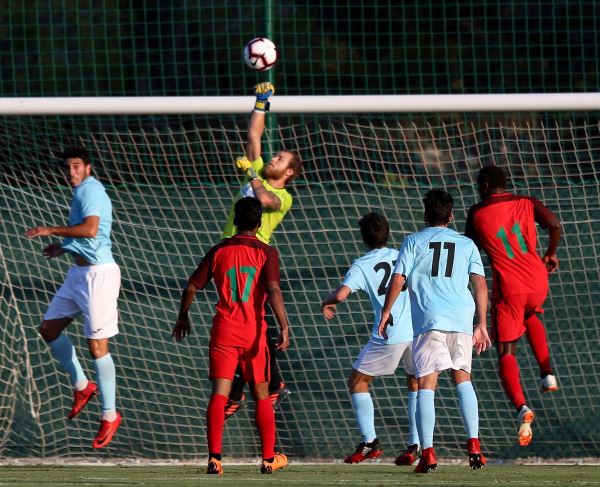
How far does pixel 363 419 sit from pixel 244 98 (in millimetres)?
2248

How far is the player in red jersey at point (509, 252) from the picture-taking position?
902cm

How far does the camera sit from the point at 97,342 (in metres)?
9.14

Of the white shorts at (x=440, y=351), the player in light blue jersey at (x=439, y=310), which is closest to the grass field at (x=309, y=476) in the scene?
the player in light blue jersey at (x=439, y=310)

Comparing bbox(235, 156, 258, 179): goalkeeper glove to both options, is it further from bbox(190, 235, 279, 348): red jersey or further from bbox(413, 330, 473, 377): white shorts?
bbox(413, 330, 473, 377): white shorts

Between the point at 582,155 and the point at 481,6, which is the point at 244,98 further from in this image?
the point at 481,6

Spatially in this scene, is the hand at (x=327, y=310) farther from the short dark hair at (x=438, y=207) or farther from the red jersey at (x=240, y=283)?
the short dark hair at (x=438, y=207)

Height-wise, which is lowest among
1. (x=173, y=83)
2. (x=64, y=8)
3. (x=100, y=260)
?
(x=100, y=260)

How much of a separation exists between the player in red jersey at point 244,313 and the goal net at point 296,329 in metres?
2.45

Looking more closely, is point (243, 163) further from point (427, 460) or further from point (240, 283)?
point (427, 460)

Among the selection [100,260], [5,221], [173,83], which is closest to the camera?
[100,260]

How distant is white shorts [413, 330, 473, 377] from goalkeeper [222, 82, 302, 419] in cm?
125

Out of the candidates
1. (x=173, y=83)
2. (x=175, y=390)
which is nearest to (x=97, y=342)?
(x=175, y=390)

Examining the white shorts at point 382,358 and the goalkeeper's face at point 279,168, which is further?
the goalkeeper's face at point 279,168

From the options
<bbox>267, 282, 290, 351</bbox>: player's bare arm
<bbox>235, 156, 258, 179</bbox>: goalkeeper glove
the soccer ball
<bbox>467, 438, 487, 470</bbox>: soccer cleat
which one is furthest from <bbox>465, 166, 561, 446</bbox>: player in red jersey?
<bbox>267, 282, 290, 351</bbox>: player's bare arm
